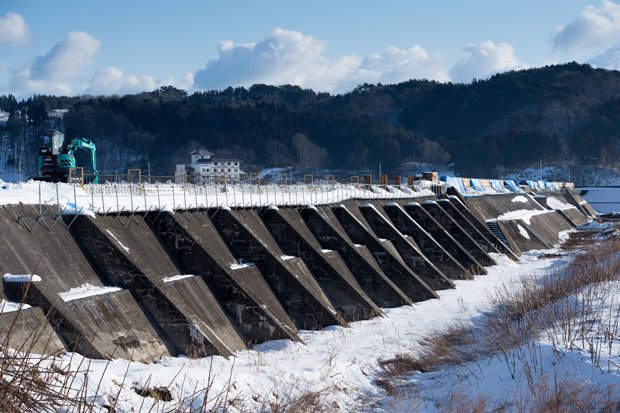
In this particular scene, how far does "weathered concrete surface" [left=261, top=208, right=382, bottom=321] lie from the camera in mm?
27672

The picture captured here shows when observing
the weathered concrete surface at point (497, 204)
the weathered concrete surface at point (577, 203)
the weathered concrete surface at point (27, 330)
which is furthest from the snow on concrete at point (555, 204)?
the weathered concrete surface at point (27, 330)

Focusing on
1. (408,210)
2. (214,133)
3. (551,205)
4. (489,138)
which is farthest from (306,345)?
(489,138)

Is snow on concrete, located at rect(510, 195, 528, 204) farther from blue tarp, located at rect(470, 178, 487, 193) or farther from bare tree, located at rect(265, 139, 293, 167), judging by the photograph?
bare tree, located at rect(265, 139, 293, 167)

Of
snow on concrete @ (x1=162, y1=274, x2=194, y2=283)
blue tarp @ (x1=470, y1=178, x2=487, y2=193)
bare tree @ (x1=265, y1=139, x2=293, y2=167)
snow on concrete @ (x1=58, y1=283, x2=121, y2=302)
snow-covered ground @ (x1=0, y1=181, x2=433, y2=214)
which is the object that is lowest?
snow on concrete @ (x1=162, y1=274, x2=194, y2=283)

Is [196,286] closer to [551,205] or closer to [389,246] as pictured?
[389,246]

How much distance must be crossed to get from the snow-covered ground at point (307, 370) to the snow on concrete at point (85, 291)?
7.84 feet

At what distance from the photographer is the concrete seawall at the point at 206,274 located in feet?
60.5

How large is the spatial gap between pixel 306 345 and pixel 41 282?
818cm

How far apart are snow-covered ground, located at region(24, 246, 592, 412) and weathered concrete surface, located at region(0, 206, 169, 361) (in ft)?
3.46

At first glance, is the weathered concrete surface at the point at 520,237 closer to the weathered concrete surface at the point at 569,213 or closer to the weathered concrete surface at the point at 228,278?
the weathered concrete surface at the point at 569,213

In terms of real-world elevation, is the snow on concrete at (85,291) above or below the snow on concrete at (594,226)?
above

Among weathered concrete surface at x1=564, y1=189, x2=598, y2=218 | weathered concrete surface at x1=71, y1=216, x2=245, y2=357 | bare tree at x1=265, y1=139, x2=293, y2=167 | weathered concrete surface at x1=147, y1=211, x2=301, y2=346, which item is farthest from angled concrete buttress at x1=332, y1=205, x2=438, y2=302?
bare tree at x1=265, y1=139, x2=293, y2=167

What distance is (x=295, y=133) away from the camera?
7077 inches

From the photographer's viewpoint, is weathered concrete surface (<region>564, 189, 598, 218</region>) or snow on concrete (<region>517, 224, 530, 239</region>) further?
weathered concrete surface (<region>564, 189, 598, 218</region>)
